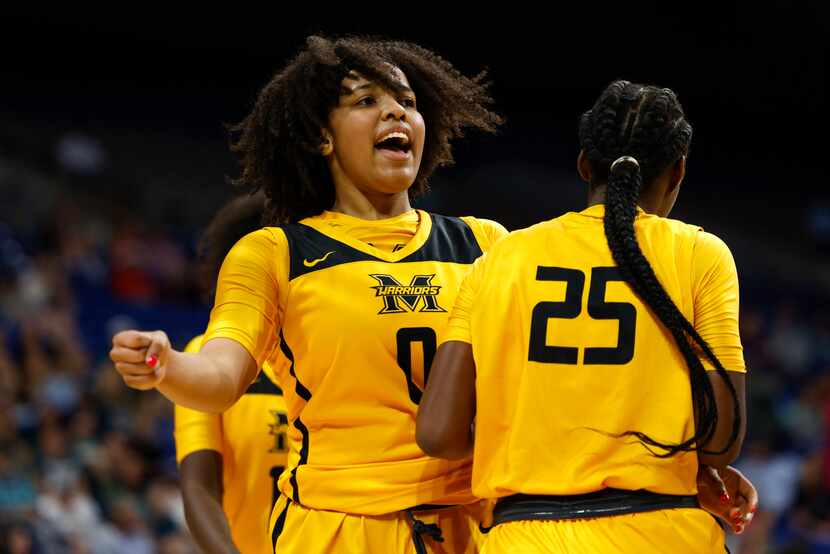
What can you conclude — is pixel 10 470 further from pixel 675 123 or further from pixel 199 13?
pixel 199 13

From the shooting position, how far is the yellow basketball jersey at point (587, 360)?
2621 millimetres

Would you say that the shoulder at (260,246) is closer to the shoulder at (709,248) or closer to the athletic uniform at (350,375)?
the athletic uniform at (350,375)

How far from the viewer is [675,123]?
2.80 metres

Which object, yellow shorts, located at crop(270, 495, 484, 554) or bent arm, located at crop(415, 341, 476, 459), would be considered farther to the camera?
yellow shorts, located at crop(270, 495, 484, 554)

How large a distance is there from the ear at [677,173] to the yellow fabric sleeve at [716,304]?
0.71ft

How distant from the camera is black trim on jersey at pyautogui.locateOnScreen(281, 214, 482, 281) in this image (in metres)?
3.32

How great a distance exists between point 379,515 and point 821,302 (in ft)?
39.6

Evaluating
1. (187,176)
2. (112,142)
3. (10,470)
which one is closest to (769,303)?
(187,176)

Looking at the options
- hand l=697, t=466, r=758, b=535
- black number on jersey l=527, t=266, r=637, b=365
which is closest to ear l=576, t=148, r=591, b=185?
black number on jersey l=527, t=266, r=637, b=365

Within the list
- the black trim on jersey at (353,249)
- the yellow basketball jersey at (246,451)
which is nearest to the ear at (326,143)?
the black trim on jersey at (353,249)

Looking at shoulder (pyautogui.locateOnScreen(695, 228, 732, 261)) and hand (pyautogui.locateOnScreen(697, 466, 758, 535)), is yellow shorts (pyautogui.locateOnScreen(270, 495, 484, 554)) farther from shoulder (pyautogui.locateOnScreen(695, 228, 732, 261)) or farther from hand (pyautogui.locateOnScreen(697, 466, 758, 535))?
shoulder (pyautogui.locateOnScreen(695, 228, 732, 261))

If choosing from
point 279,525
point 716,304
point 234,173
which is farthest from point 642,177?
point 234,173

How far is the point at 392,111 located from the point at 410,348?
68 centimetres

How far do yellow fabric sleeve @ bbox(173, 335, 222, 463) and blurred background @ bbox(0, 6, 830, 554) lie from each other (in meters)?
3.78
